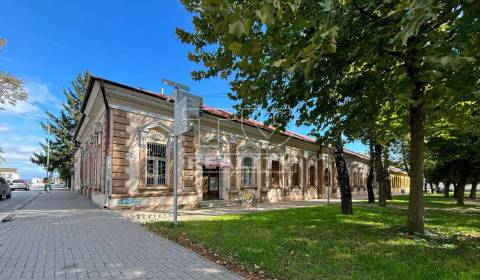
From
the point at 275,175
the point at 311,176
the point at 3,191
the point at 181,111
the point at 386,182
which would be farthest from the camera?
the point at 311,176

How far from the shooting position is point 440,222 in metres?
12.4

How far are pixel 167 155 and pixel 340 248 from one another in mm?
12213

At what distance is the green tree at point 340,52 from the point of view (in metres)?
3.44

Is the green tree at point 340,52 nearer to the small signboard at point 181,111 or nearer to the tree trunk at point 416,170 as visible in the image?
the tree trunk at point 416,170

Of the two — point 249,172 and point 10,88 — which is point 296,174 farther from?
point 10,88

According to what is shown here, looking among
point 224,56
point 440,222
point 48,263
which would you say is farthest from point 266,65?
point 440,222

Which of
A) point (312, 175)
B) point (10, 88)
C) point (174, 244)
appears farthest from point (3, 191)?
point (312, 175)

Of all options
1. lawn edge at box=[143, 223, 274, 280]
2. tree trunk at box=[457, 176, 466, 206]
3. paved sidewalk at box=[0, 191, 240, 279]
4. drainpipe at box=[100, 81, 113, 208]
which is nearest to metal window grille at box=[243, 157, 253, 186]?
drainpipe at box=[100, 81, 113, 208]

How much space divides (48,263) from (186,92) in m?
6.69

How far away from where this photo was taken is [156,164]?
17.7m

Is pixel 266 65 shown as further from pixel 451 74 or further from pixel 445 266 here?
pixel 445 266

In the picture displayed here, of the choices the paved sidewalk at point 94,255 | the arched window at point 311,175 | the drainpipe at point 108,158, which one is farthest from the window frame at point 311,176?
the paved sidewalk at point 94,255

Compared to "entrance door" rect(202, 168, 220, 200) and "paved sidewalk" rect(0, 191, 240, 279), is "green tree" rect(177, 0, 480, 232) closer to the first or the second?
"paved sidewalk" rect(0, 191, 240, 279)

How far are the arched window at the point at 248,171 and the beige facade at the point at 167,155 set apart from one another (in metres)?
0.07
